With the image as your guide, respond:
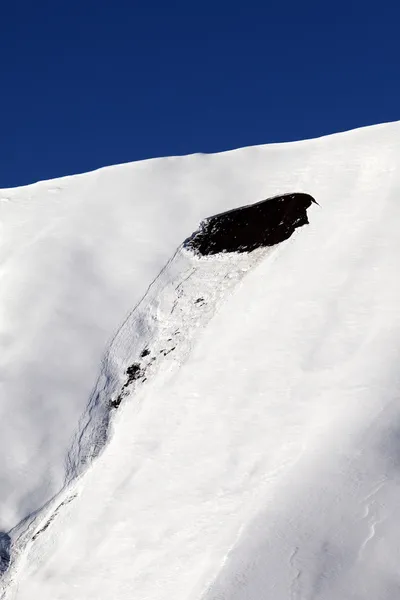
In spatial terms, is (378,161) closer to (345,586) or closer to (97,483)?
(97,483)

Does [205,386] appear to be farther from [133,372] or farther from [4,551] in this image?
[4,551]

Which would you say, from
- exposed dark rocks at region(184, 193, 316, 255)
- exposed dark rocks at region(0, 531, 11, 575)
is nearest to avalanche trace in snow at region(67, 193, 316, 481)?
exposed dark rocks at region(184, 193, 316, 255)

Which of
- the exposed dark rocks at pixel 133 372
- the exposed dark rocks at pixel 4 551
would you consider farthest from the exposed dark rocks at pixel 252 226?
the exposed dark rocks at pixel 4 551

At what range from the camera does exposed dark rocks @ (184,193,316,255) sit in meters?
20.6

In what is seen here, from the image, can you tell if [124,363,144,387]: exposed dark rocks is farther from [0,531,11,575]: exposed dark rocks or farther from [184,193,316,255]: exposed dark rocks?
[184,193,316,255]: exposed dark rocks

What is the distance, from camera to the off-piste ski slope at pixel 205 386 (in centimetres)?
1158

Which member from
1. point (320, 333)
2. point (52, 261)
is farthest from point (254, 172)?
point (320, 333)

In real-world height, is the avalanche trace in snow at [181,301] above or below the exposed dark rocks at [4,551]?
above

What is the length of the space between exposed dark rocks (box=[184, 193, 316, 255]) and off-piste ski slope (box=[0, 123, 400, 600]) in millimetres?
376

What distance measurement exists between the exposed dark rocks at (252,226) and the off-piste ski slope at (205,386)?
376 millimetres

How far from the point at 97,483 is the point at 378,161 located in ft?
38.8

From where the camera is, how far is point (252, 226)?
Result: 21.4 metres

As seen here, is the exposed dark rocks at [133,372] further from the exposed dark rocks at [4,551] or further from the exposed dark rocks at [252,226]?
the exposed dark rocks at [252,226]

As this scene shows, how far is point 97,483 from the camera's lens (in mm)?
15156
